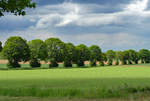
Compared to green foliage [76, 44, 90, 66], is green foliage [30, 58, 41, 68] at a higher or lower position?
lower

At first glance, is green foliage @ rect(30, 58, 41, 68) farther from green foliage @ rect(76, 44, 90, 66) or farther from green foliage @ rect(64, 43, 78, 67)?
green foliage @ rect(76, 44, 90, 66)

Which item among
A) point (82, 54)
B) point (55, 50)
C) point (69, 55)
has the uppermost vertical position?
point (55, 50)

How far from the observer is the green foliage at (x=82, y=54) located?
105825 mm

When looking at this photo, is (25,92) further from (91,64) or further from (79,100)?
(91,64)

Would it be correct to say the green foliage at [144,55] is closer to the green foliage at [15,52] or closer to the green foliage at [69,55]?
the green foliage at [69,55]

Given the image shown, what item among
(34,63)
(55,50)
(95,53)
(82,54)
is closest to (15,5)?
(34,63)

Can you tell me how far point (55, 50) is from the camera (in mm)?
92875

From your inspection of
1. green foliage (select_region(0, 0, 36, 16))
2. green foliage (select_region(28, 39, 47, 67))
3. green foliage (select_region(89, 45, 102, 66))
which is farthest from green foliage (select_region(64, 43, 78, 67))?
green foliage (select_region(0, 0, 36, 16))

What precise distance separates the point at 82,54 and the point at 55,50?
19823 mm

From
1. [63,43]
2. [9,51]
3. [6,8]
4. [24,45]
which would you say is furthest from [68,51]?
[6,8]

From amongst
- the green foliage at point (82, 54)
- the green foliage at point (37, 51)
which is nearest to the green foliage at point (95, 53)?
the green foliage at point (82, 54)

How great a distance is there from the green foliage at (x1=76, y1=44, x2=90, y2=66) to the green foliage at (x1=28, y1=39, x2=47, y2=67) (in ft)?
64.6

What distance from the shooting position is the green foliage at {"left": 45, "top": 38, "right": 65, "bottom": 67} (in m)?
90.8

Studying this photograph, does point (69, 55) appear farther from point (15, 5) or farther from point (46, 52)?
point (15, 5)
